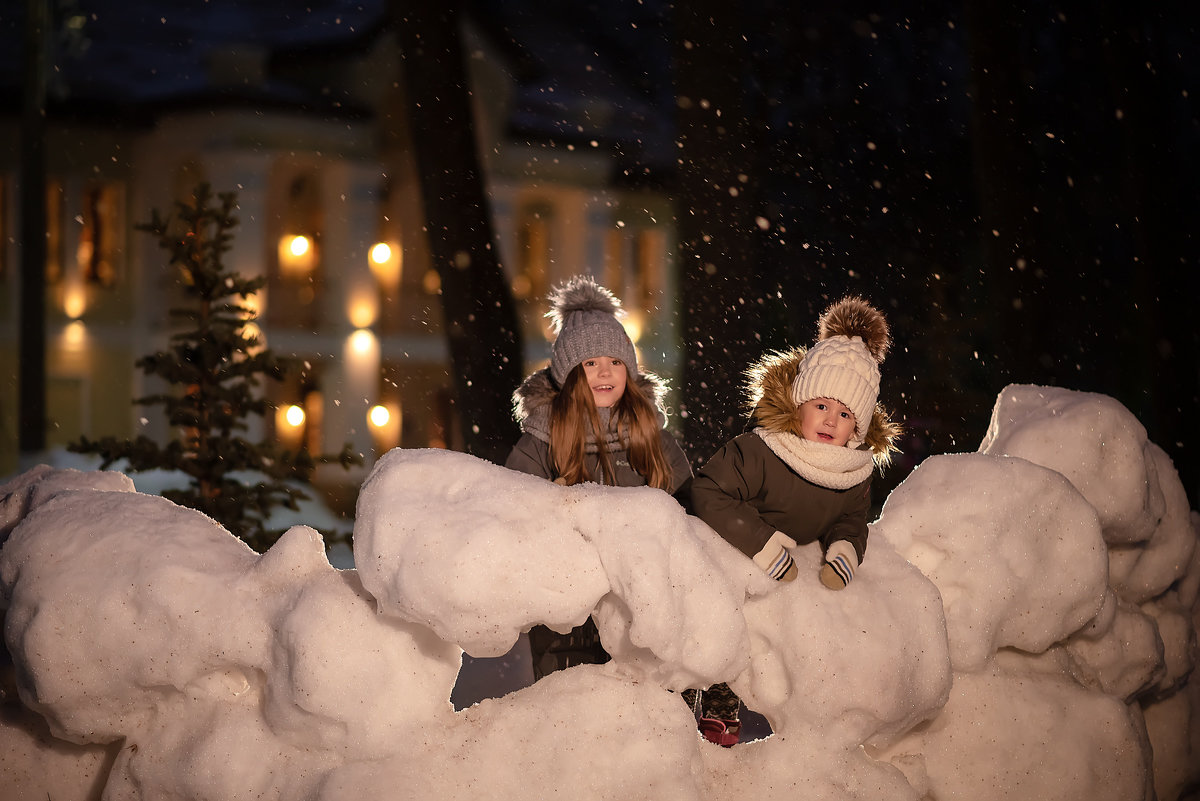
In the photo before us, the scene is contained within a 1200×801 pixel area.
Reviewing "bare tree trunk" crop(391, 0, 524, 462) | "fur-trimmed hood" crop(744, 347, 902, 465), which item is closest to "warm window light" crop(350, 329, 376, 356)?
"bare tree trunk" crop(391, 0, 524, 462)

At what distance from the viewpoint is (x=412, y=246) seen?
1207 cm

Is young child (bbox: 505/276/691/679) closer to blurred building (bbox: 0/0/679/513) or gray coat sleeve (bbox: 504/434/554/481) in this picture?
gray coat sleeve (bbox: 504/434/554/481)

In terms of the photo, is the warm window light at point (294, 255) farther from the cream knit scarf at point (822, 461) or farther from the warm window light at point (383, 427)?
the cream knit scarf at point (822, 461)

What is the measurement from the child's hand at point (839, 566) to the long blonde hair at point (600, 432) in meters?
0.68

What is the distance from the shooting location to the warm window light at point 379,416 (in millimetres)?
11062

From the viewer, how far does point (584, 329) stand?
308 cm

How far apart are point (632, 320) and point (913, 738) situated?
901 cm

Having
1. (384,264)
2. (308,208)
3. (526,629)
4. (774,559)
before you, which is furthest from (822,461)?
(308,208)

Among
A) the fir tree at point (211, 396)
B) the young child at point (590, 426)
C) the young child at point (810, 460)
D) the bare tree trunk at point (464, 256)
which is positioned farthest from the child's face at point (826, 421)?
the bare tree trunk at point (464, 256)

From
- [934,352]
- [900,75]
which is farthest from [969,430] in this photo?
[900,75]

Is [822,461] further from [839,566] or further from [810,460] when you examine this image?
[839,566]

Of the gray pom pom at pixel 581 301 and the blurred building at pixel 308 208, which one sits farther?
the blurred building at pixel 308 208

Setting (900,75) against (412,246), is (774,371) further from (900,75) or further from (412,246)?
(412,246)

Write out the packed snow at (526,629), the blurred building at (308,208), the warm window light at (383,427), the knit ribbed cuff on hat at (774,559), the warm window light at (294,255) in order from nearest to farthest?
the packed snow at (526,629) → the knit ribbed cuff on hat at (774,559) → the warm window light at (383,427) → the blurred building at (308,208) → the warm window light at (294,255)
